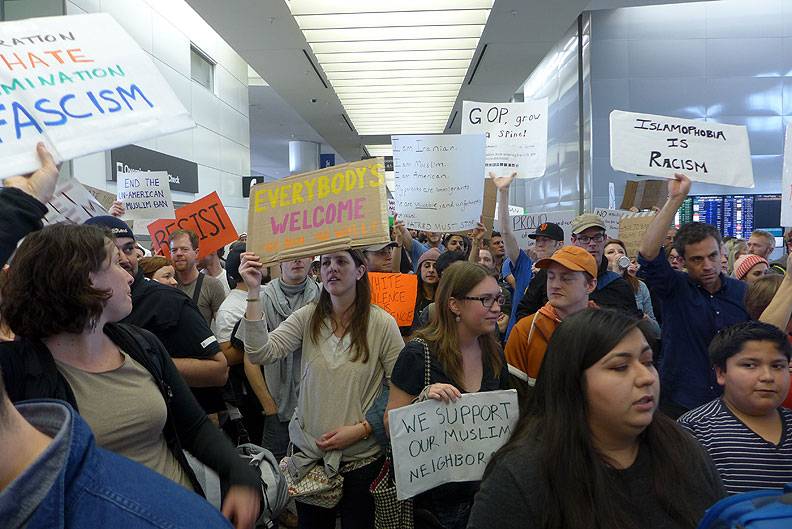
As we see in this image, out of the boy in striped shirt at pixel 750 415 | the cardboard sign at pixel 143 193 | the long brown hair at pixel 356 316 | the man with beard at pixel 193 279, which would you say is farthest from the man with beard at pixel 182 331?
the cardboard sign at pixel 143 193

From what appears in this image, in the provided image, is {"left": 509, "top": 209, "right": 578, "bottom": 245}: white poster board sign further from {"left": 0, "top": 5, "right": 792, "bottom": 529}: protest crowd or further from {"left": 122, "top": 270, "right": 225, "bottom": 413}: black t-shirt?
{"left": 122, "top": 270, "right": 225, "bottom": 413}: black t-shirt

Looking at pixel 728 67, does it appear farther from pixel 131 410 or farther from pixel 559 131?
pixel 131 410

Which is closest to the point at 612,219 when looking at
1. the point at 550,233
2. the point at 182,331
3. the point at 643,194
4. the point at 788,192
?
the point at 643,194

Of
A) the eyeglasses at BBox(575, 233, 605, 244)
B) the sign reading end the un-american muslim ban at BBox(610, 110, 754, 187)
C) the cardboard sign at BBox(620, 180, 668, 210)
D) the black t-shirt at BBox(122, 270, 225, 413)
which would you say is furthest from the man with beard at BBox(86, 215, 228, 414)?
the cardboard sign at BBox(620, 180, 668, 210)

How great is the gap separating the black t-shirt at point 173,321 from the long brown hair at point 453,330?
1034mm

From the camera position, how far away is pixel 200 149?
43.4ft

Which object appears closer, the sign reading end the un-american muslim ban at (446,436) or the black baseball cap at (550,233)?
the sign reading end the un-american muslim ban at (446,436)

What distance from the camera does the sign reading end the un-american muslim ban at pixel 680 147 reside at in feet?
16.5

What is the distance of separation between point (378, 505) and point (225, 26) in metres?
9.75

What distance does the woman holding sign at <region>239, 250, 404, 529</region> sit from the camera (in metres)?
3.36

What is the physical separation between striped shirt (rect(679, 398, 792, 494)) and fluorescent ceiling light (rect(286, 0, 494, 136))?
9.02 m

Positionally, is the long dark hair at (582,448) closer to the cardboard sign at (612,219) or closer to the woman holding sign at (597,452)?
the woman holding sign at (597,452)

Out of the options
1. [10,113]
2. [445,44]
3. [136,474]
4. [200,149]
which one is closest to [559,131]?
[445,44]

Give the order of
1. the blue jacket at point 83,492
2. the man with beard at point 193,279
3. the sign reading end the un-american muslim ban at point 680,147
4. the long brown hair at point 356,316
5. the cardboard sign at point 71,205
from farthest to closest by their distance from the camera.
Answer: the man with beard at point 193,279 < the sign reading end the un-american muslim ban at point 680,147 < the cardboard sign at point 71,205 < the long brown hair at point 356,316 < the blue jacket at point 83,492
